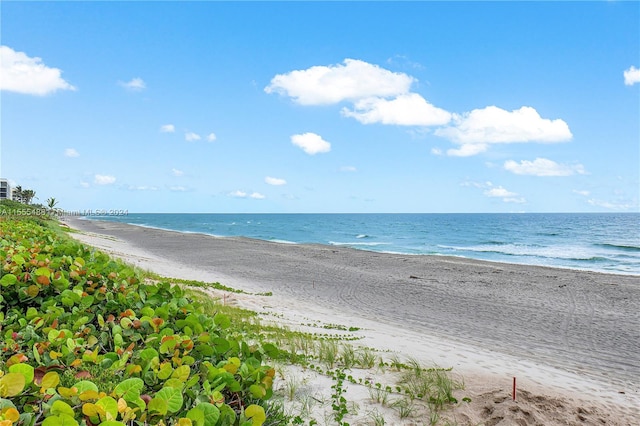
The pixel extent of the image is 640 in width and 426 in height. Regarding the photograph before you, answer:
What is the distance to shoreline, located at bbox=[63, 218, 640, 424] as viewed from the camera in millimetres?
9188

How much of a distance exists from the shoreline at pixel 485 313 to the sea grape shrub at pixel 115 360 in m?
4.47

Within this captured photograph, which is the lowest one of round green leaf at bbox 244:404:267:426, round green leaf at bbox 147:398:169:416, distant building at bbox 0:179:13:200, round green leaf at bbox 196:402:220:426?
round green leaf at bbox 244:404:267:426

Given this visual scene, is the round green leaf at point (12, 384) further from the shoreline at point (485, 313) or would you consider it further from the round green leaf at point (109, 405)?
the shoreline at point (485, 313)

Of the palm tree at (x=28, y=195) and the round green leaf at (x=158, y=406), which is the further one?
the palm tree at (x=28, y=195)

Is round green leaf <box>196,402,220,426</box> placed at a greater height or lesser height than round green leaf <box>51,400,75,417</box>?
lesser

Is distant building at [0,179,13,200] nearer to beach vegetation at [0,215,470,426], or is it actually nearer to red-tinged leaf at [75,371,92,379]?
beach vegetation at [0,215,470,426]

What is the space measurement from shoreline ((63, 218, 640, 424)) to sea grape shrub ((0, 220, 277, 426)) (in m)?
4.47

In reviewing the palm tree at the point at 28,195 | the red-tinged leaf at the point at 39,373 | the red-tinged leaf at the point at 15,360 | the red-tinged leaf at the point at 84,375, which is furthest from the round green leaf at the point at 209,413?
the palm tree at the point at 28,195

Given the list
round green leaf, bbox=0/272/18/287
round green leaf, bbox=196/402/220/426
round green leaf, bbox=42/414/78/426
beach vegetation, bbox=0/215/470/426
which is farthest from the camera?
round green leaf, bbox=0/272/18/287

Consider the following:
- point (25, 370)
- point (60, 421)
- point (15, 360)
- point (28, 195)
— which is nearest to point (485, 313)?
point (15, 360)

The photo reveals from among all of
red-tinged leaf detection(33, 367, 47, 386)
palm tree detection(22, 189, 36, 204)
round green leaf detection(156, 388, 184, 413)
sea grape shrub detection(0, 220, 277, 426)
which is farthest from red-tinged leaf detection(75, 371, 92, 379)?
palm tree detection(22, 189, 36, 204)

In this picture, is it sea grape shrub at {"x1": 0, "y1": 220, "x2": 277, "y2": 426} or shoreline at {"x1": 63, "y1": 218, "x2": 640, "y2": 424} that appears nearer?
sea grape shrub at {"x1": 0, "y1": 220, "x2": 277, "y2": 426}

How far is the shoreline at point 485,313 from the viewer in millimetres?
A: 9188

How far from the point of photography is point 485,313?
16.5 metres
